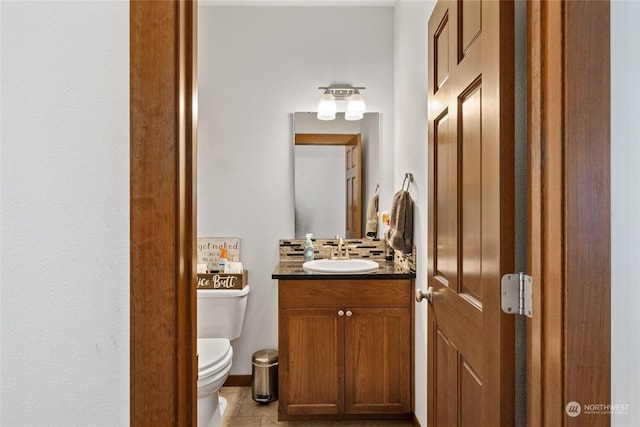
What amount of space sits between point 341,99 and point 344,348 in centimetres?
170

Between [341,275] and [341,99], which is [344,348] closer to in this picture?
[341,275]

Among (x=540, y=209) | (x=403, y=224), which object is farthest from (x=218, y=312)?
(x=540, y=209)

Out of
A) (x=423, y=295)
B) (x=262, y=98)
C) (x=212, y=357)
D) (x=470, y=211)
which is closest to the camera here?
(x=470, y=211)

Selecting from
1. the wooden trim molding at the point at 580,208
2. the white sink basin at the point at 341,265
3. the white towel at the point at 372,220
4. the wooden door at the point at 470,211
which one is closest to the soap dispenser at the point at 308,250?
the white sink basin at the point at 341,265

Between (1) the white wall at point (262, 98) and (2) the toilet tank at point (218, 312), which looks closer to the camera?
(2) the toilet tank at point (218, 312)

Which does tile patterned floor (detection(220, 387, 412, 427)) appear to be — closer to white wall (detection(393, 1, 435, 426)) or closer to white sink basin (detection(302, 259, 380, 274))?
white wall (detection(393, 1, 435, 426))

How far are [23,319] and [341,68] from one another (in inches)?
103

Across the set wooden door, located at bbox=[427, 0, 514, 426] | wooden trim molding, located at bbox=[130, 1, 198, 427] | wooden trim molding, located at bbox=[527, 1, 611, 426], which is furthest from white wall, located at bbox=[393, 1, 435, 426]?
wooden trim molding, located at bbox=[130, 1, 198, 427]

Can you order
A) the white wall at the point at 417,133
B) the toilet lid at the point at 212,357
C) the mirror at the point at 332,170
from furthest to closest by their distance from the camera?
the mirror at the point at 332,170 < the white wall at the point at 417,133 < the toilet lid at the point at 212,357

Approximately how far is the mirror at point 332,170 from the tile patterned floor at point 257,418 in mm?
1120

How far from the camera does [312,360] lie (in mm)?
2305

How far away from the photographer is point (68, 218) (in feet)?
2.43

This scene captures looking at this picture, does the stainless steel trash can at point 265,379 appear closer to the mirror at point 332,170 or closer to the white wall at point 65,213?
the mirror at point 332,170
